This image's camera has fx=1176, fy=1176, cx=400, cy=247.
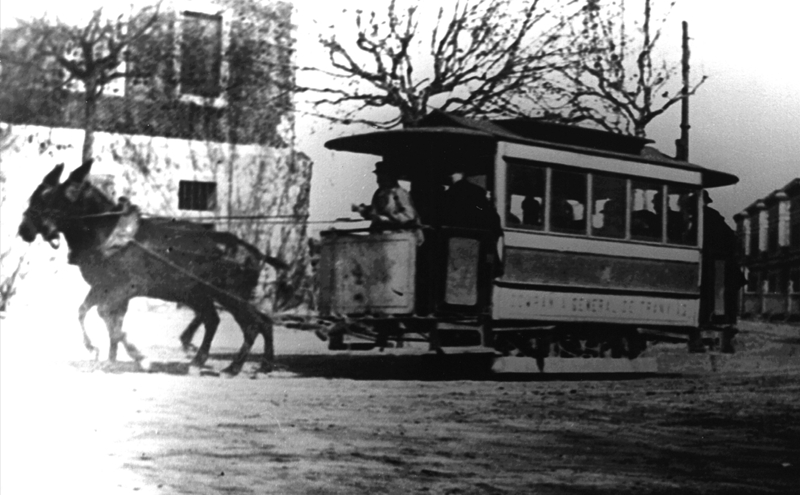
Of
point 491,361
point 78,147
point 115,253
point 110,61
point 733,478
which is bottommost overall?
point 733,478

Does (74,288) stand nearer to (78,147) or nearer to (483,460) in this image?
(78,147)

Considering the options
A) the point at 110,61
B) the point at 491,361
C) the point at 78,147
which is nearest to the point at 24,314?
the point at 78,147

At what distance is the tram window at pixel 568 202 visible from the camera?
4445mm

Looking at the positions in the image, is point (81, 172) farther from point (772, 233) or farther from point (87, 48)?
point (772, 233)

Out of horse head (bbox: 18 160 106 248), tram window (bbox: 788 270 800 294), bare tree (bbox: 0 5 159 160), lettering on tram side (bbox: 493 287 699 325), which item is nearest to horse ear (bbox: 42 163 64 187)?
horse head (bbox: 18 160 106 248)

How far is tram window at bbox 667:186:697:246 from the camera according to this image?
440 centimetres

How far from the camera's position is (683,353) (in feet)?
14.6

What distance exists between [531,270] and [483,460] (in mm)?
720

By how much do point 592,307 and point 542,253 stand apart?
29 cm

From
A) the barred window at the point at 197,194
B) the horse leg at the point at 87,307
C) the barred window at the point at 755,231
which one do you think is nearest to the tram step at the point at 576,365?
the barred window at the point at 755,231

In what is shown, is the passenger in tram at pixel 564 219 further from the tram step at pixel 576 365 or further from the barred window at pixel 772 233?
the barred window at pixel 772 233

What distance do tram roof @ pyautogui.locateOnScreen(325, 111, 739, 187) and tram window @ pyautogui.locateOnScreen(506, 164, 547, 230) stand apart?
0.11 meters

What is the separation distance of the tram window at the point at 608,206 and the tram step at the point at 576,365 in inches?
18.9

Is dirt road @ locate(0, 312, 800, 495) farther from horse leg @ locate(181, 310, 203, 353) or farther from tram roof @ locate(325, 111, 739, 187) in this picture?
tram roof @ locate(325, 111, 739, 187)
